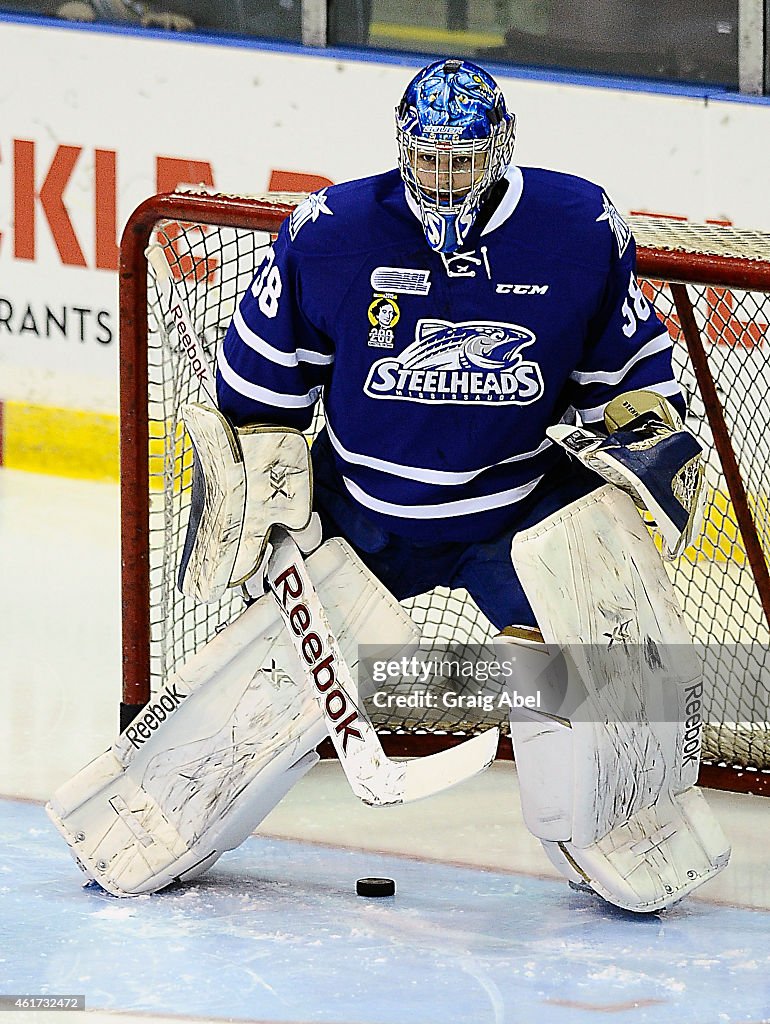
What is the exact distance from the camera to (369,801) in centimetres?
266

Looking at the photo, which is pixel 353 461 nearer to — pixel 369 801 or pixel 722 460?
pixel 369 801

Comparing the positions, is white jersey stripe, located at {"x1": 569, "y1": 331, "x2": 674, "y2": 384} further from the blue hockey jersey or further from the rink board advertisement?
the rink board advertisement

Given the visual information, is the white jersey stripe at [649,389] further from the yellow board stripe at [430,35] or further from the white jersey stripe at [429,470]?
the yellow board stripe at [430,35]

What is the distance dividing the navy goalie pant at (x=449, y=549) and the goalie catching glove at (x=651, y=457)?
0.14 meters

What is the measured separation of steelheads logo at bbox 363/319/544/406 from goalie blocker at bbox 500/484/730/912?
19 cm

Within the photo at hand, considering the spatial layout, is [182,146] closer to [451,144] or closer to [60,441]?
[60,441]

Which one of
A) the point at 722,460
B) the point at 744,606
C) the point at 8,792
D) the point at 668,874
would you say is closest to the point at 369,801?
the point at 668,874

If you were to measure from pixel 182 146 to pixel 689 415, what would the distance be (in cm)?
196

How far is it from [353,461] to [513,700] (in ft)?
1.30

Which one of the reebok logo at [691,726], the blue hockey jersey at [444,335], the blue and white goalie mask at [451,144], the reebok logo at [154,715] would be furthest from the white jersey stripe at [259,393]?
the reebok logo at [691,726]

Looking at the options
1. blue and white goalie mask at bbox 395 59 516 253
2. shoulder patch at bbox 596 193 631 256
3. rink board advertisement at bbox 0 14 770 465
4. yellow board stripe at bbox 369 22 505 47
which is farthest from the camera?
yellow board stripe at bbox 369 22 505 47

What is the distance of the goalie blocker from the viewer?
2.63 m

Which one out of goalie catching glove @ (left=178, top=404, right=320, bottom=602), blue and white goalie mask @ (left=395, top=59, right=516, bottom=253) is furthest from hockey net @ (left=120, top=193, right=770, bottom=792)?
blue and white goalie mask @ (left=395, top=59, right=516, bottom=253)

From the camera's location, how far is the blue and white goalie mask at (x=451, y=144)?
2.57m
